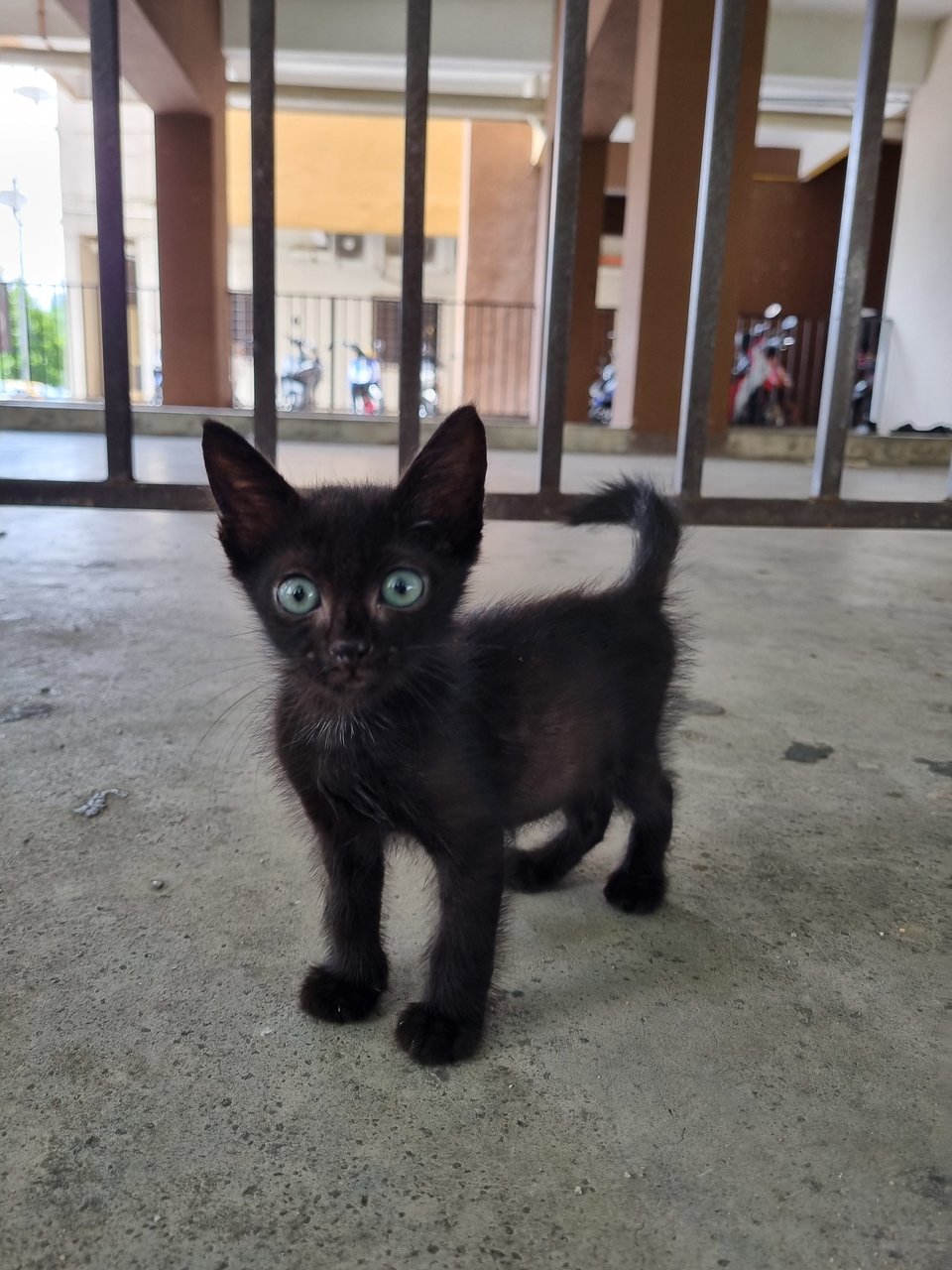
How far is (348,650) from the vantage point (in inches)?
37.4

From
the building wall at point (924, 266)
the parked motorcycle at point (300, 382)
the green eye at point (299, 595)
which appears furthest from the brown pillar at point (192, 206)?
the green eye at point (299, 595)

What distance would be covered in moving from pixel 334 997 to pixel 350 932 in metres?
0.07

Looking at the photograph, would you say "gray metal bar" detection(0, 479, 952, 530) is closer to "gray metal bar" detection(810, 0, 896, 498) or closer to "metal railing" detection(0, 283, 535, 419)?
"gray metal bar" detection(810, 0, 896, 498)

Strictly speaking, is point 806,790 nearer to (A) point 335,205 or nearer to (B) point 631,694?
(B) point 631,694

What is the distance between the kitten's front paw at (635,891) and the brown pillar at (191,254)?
1049 centimetres

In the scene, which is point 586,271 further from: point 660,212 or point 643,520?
point 643,520

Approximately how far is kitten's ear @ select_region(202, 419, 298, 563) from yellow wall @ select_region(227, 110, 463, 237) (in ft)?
58.9

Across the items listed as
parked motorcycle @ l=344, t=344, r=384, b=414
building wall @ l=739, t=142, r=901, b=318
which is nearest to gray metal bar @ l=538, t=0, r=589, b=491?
parked motorcycle @ l=344, t=344, r=384, b=414

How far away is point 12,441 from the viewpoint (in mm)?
7430

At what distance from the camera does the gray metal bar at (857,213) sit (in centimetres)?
182

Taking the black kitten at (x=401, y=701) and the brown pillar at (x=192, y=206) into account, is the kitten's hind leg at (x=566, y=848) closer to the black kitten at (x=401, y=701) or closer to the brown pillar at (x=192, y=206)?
the black kitten at (x=401, y=701)

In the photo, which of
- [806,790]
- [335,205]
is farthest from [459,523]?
[335,205]

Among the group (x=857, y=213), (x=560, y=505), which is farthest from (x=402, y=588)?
(x=857, y=213)

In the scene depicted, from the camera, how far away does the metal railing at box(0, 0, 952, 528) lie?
1.76 m
